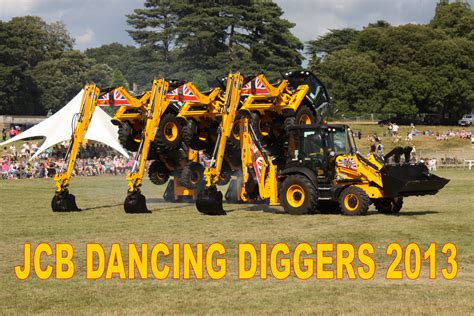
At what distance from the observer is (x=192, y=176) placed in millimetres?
30719

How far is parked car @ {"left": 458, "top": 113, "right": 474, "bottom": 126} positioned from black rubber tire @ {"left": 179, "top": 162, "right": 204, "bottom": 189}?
73609mm

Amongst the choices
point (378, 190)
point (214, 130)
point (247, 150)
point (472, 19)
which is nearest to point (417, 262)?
point (378, 190)

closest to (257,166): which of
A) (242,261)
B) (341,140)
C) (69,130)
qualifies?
(341,140)

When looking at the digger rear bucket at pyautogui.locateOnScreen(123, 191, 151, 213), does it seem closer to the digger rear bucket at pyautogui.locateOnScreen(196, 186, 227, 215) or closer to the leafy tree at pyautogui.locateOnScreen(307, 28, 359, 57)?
the digger rear bucket at pyautogui.locateOnScreen(196, 186, 227, 215)

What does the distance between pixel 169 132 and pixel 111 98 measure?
7.33 ft

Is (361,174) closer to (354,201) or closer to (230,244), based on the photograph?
(354,201)

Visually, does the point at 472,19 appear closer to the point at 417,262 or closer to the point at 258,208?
the point at 258,208

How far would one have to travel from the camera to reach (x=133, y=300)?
506 inches

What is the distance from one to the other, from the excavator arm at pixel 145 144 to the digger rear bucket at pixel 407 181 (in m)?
7.61

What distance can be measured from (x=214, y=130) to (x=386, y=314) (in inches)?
717

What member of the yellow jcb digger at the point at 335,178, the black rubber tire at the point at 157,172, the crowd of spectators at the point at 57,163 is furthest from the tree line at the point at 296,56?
the yellow jcb digger at the point at 335,178

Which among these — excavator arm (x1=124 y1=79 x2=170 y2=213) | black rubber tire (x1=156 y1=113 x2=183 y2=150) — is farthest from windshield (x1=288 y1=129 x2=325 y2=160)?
excavator arm (x1=124 y1=79 x2=170 y2=213)

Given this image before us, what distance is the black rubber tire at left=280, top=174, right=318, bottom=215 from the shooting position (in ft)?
81.6

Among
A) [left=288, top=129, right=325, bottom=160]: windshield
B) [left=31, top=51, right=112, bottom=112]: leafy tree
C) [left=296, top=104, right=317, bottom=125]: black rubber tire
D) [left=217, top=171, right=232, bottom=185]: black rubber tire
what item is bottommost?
[left=217, top=171, right=232, bottom=185]: black rubber tire
